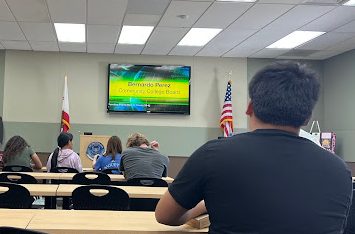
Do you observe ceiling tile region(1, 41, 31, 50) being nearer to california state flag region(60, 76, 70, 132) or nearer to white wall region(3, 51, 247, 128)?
white wall region(3, 51, 247, 128)

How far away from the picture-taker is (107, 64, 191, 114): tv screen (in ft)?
31.8

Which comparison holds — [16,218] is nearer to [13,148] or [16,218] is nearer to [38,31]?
[13,148]

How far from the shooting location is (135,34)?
812 cm

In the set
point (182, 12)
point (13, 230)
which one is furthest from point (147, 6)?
point (13, 230)

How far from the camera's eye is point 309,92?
156 cm

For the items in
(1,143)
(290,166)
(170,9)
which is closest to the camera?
(290,166)

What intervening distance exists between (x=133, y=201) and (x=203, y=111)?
6.34 metres

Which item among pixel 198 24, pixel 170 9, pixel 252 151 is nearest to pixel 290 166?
pixel 252 151

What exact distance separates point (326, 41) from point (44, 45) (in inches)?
207

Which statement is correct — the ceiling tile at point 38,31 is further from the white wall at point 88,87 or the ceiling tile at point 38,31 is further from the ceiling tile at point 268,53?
the ceiling tile at point 268,53

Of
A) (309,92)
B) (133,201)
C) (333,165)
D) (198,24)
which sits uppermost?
(198,24)

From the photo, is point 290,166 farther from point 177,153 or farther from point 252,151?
point 177,153

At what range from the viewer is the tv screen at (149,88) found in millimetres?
9703

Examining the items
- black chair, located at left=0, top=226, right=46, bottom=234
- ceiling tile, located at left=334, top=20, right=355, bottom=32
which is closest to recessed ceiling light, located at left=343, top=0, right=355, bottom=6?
ceiling tile, located at left=334, top=20, right=355, bottom=32
